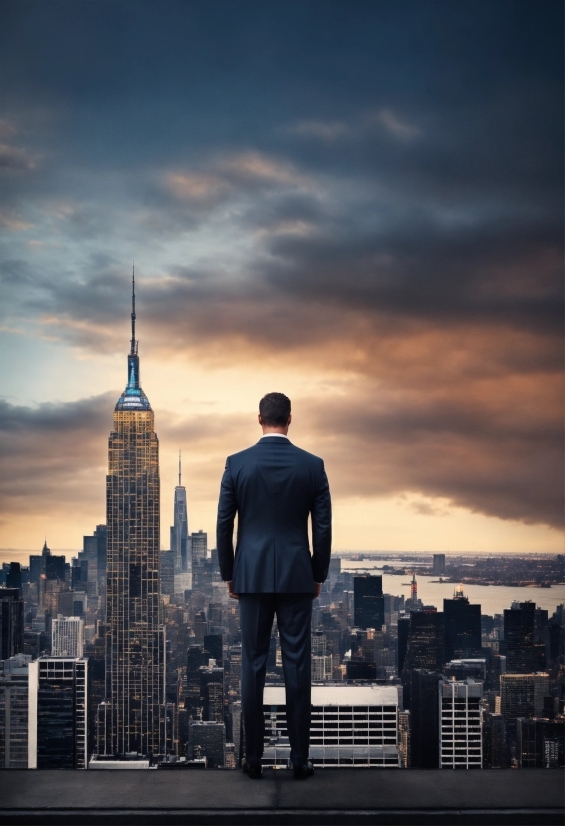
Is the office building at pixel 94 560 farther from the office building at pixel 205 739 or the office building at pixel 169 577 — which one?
the office building at pixel 205 739

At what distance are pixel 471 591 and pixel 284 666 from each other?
3.30m

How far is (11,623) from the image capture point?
6973mm

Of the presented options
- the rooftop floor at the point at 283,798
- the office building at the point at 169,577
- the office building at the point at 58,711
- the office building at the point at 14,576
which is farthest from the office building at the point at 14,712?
Result: the office building at the point at 169,577

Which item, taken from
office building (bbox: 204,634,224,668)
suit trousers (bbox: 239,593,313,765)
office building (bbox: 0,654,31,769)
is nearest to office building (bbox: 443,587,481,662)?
office building (bbox: 204,634,224,668)

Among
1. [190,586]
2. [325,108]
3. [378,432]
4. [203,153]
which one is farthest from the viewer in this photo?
[190,586]

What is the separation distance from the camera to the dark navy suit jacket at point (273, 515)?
2.41 m

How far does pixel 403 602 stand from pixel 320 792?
4.57m

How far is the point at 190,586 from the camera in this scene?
32.3ft

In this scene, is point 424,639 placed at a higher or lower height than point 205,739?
higher

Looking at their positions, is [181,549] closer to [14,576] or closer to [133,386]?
[14,576]

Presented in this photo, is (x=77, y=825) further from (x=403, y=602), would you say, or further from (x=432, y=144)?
(x=432, y=144)

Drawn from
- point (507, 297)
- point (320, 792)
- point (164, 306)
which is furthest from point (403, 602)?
point (320, 792)

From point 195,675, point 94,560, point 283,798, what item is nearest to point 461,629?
point 195,675

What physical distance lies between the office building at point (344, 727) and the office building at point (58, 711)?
2.17 m
